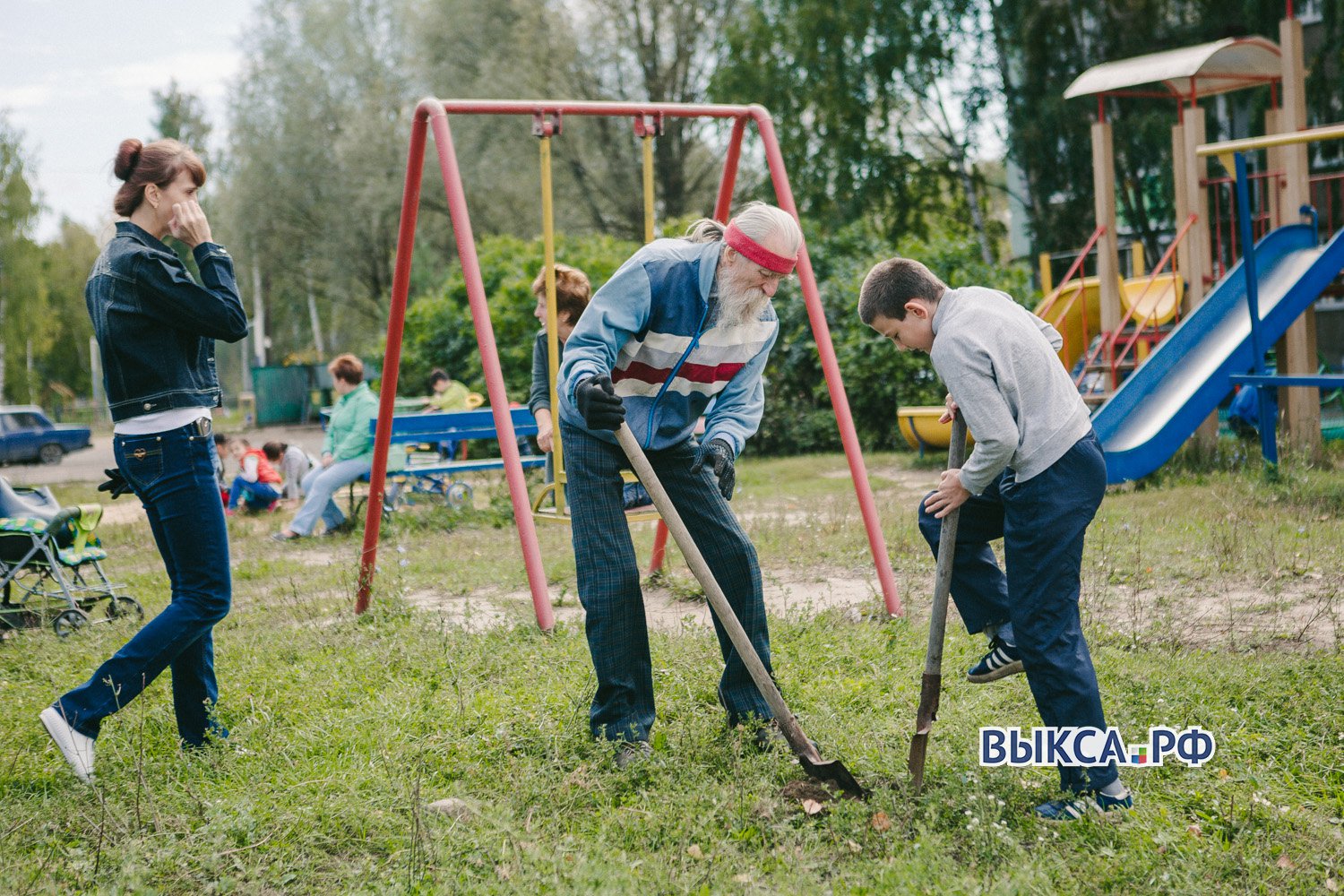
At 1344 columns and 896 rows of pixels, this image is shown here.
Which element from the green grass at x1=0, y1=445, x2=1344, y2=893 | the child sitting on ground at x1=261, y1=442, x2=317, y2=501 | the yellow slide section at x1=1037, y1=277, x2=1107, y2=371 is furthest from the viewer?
the child sitting on ground at x1=261, y1=442, x2=317, y2=501

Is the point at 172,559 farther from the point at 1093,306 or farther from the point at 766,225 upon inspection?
the point at 1093,306

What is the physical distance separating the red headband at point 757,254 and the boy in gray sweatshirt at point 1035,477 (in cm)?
37

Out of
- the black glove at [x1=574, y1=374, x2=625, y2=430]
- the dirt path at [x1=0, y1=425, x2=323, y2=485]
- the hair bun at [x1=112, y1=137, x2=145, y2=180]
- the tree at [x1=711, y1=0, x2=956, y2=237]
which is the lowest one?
the dirt path at [x1=0, y1=425, x2=323, y2=485]

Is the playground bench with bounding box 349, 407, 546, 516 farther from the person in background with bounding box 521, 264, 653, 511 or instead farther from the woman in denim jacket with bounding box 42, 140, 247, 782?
the woman in denim jacket with bounding box 42, 140, 247, 782

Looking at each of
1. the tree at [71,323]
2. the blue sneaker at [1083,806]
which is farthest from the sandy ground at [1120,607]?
the tree at [71,323]

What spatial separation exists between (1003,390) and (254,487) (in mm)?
9544

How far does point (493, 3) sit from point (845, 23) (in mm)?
9904

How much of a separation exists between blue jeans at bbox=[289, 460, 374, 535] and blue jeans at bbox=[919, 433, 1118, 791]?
6761 millimetres

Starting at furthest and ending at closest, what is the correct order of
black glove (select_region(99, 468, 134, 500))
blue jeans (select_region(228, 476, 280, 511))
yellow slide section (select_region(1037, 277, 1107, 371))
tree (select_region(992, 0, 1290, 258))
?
tree (select_region(992, 0, 1290, 258))
yellow slide section (select_region(1037, 277, 1107, 371))
blue jeans (select_region(228, 476, 280, 511))
black glove (select_region(99, 468, 134, 500))

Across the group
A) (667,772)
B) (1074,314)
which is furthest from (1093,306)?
(667,772)

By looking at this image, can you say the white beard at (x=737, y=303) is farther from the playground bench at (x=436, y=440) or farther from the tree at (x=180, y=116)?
the tree at (x=180, y=116)

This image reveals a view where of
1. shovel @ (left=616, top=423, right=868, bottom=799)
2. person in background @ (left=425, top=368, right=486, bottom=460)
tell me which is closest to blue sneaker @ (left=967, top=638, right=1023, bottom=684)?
shovel @ (left=616, top=423, right=868, bottom=799)

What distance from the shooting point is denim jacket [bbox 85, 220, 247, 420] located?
3430 mm

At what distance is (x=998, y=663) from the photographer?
11.1ft
